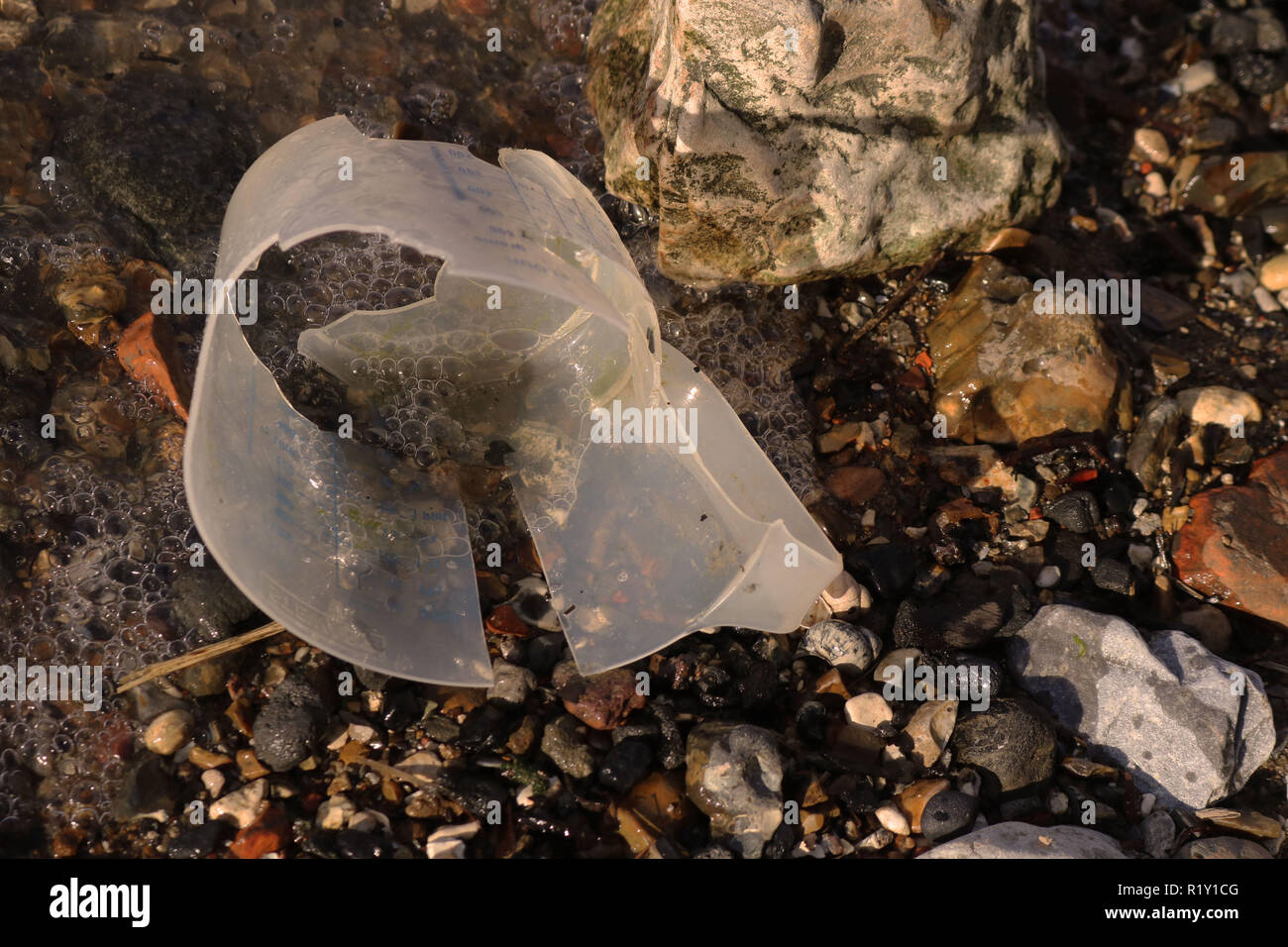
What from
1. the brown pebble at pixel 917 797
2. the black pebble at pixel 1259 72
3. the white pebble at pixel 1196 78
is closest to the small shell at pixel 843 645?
the brown pebble at pixel 917 797

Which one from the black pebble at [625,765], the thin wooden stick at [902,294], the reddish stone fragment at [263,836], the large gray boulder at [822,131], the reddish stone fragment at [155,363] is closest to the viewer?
the reddish stone fragment at [263,836]

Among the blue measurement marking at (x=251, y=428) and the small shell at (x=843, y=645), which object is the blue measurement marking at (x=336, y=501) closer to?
the blue measurement marking at (x=251, y=428)

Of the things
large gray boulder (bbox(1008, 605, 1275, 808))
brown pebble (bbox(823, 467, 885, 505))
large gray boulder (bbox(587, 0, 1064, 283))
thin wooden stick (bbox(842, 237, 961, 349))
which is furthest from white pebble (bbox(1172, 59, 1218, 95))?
large gray boulder (bbox(1008, 605, 1275, 808))

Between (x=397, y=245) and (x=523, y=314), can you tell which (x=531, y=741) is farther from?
(x=397, y=245)

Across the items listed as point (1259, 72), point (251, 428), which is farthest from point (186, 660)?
point (1259, 72)

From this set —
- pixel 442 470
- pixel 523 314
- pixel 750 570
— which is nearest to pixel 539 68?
pixel 523 314

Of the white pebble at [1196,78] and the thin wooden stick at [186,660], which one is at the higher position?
the white pebble at [1196,78]

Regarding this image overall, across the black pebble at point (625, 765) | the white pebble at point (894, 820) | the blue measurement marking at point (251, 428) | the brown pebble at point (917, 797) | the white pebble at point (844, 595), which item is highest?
the blue measurement marking at point (251, 428)
